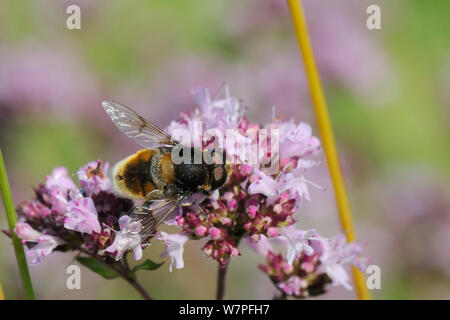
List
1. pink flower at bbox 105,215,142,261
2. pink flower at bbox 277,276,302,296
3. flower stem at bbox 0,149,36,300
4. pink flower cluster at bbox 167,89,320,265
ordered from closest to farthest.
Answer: flower stem at bbox 0,149,36,300 → pink flower at bbox 105,215,142,261 → pink flower cluster at bbox 167,89,320,265 → pink flower at bbox 277,276,302,296

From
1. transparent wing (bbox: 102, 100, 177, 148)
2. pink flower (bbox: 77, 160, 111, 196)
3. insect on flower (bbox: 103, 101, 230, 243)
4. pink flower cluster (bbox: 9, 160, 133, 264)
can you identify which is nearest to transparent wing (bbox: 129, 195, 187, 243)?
insect on flower (bbox: 103, 101, 230, 243)

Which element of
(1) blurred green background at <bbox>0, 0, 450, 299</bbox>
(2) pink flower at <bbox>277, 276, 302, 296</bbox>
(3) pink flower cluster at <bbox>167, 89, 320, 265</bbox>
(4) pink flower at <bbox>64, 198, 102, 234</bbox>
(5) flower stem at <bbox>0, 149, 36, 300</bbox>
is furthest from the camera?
(1) blurred green background at <bbox>0, 0, 450, 299</bbox>

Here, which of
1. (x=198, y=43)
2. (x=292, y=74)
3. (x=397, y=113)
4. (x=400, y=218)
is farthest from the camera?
(x=198, y=43)

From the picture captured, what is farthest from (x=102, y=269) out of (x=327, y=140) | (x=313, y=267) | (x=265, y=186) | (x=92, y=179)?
(x=327, y=140)

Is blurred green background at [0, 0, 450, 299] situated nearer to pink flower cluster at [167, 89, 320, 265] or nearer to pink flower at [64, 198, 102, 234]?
pink flower at [64, 198, 102, 234]

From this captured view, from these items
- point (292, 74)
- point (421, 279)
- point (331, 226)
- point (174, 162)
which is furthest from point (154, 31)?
point (174, 162)

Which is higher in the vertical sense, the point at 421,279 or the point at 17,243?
the point at 17,243

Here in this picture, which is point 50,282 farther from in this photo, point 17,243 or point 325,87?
point 325,87
